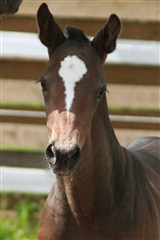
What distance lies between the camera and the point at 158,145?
756 cm

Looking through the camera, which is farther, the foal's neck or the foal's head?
the foal's neck

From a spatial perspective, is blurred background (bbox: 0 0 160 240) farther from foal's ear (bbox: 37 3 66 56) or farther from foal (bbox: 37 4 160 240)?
foal's ear (bbox: 37 3 66 56)

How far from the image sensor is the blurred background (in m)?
9.30

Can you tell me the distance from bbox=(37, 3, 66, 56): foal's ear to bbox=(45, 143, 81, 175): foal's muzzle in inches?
35.1

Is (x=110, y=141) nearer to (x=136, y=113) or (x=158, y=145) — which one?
(x=158, y=145)

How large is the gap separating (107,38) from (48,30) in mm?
347

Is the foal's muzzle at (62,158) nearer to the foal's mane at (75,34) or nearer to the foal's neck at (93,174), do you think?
the foal's neck at (93,174)

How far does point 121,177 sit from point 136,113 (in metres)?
3.64

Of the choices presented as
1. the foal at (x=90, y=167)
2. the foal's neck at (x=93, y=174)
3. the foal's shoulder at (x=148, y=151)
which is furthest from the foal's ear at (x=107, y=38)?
the foal's shoulder at (x=148, y=151)

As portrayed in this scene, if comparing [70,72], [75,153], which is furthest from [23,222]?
[75,153]

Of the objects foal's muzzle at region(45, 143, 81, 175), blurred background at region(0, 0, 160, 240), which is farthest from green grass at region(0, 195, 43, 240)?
foal's muzzle at region(45, 143, 81, 175)

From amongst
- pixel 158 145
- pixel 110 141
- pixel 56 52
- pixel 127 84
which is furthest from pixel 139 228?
pixel 127 84

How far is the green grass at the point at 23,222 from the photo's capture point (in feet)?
28.9

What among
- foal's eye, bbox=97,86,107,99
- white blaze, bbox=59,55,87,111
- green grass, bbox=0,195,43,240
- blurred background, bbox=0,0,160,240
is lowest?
green grass, bbox=0,195,43,240
